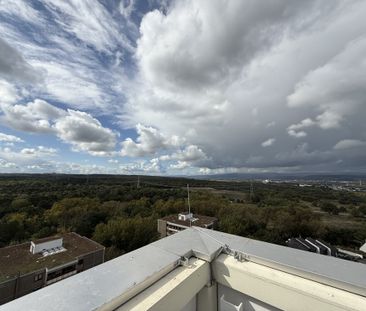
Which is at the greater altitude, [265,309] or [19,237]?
[265,309]

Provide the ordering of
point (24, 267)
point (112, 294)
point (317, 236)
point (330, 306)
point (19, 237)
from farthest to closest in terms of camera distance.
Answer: point (317, 236) < point (19, 237) < point (24, 267) < point (330, 306) < point (112, 294)

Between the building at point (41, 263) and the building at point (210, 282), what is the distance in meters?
14.0

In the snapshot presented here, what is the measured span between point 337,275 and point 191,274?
3.05 ft

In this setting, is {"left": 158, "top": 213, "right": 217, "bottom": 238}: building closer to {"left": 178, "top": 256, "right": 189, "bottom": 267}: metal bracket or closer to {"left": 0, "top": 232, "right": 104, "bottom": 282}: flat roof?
{"left": 0, "top": 232, "right": 104, "bottom": 282}: flat roof

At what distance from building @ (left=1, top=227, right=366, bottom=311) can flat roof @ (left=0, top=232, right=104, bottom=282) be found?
1454 cm

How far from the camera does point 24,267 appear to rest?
12.2 m

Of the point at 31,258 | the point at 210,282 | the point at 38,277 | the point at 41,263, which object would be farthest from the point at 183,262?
the point at 31,258

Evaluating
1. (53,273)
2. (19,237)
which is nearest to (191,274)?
(53,273)

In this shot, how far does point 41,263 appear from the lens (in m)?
12.8

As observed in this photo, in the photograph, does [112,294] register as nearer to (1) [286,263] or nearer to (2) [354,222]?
(1) [286,263]

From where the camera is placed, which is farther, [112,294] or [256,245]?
[256,245]

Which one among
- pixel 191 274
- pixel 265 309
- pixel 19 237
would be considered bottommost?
pixel 19 237

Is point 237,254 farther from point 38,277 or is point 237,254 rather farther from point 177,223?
point 177,223

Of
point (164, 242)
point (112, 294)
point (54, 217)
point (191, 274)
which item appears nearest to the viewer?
point (112, 294)
